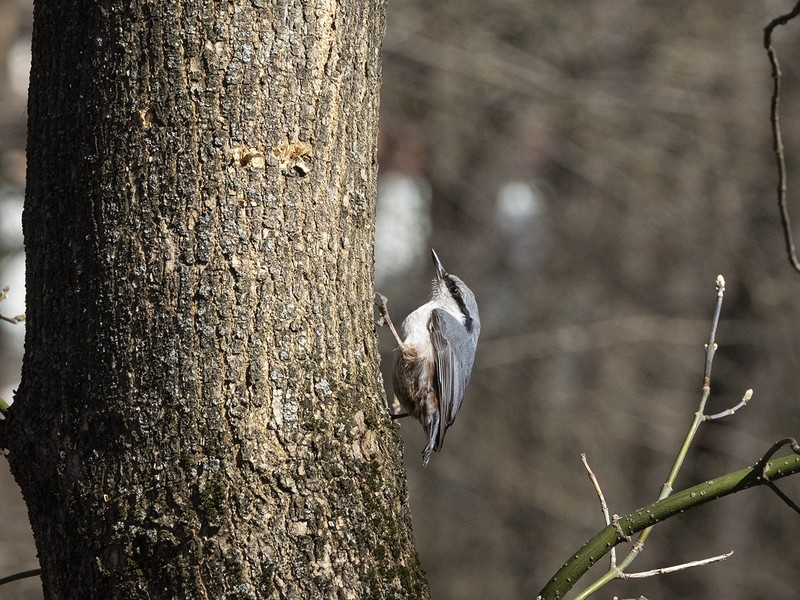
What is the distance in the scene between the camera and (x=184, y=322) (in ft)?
4.87

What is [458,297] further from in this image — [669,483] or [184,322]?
[184,322]

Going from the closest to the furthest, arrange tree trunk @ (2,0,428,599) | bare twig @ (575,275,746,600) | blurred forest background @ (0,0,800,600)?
tree trunk @ (2,0,428,599) → bare twig @ (575,275,746,600) → blurred forest background @ (0,0,800,600)

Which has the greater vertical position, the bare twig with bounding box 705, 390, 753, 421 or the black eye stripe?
the black eye stripe

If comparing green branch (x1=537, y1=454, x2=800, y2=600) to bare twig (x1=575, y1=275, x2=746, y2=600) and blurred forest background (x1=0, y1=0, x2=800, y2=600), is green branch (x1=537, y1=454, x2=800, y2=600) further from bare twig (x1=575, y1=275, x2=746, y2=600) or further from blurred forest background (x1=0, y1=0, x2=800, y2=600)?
blurred forest background (x1=0, y1=0, x2=800, y2=600)

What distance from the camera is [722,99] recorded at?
Answer: 296 inches

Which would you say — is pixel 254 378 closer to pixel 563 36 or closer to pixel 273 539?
pixel 273 539

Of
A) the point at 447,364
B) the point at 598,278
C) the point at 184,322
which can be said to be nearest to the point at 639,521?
the point at 184,322

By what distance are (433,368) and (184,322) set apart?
2005mm

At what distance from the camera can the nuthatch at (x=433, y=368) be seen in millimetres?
3297

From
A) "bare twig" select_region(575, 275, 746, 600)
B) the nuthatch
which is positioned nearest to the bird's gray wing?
the nuthatch

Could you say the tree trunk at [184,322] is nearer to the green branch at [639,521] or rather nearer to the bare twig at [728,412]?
the green branch at [639,521]

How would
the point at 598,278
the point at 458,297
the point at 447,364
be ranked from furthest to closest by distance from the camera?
the point at 598,278
the point at 458,297
the point at 447,364

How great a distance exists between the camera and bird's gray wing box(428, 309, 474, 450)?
3.28 metres

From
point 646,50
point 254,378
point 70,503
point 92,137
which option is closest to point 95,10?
point 92,137
